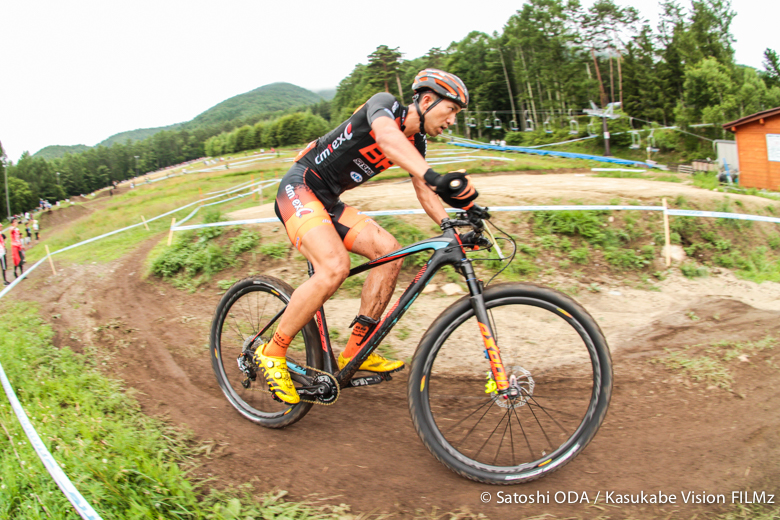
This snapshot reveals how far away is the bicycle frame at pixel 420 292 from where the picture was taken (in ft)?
8.49

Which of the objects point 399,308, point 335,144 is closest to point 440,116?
point 335,144

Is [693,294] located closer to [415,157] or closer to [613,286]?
[613,286]

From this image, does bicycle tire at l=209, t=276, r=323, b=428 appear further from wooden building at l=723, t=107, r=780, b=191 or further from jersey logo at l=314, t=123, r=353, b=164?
wooden building at l=723, t=107, r=780, b=191

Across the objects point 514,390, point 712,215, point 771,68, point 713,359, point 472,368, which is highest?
point 771,68

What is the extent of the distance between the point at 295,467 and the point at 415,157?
6.93ft

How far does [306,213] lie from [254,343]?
1.18 m

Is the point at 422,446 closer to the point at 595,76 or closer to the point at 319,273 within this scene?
the point at 319,273

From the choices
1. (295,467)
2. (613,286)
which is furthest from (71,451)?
(613,286)

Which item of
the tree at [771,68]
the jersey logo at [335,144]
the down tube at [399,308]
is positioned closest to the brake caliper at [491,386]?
the down tube at [399,308]

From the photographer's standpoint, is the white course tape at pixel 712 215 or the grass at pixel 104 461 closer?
the grass at pixel 104 461

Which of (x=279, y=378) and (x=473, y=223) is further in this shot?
(x=279, y=378)

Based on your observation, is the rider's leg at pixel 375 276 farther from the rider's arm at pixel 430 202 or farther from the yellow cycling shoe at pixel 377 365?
the rider's arm at pixel 430 202

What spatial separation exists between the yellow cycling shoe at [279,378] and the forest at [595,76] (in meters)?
47.7

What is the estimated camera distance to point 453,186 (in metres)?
2.41
